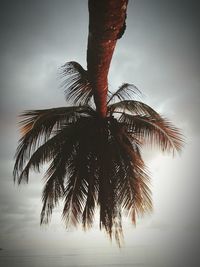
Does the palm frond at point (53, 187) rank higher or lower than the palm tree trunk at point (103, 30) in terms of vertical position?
lower

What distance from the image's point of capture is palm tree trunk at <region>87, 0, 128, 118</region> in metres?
2.01

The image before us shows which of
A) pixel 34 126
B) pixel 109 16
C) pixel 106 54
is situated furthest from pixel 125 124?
pixel 109 16

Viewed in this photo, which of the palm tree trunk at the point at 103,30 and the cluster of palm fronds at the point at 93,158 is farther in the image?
the cluster of palm fronds at the point at 93,158

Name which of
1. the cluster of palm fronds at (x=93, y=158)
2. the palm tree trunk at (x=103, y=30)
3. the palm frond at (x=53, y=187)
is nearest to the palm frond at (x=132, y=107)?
the cluster of palm fronds at (x=93, y=158)

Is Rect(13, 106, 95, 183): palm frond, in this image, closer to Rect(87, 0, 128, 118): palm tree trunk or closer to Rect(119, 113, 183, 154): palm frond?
Rect(119, 113, 183, 154): palm frond

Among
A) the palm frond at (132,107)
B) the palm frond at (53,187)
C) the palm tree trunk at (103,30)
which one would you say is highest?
the palm frond at (132,107)

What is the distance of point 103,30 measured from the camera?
2.31 m

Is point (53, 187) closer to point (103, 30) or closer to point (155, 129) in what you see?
point (155, 129)

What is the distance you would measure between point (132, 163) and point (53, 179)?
2206mm

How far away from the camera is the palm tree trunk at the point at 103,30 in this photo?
201 cm

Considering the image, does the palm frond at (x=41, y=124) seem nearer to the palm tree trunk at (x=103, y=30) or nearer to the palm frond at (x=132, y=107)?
the palm frond at (x=132, y=107)

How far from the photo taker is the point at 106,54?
284 cm

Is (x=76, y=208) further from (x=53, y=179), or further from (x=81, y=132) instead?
(x=81, y=132)

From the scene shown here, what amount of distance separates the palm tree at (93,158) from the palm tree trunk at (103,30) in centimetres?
437
